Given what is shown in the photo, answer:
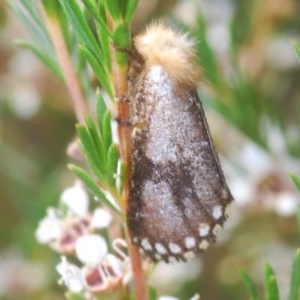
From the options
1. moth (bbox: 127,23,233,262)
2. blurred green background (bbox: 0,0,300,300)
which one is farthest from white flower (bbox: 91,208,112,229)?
blurred green background (bbox: 0,0,300,300)

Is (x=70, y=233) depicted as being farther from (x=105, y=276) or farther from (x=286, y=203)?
(x=286, y=203)

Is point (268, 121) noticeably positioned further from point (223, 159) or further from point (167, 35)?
point (167, 35)

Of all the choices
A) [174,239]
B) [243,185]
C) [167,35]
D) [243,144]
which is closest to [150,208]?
[174,239]

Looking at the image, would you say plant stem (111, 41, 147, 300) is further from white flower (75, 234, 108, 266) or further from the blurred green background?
the blurred green background

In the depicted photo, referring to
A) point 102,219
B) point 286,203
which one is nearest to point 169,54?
point 102,219

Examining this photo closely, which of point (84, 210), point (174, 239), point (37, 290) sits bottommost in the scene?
point (174, 239)

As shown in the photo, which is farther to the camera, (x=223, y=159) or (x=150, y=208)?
(x=223, y=159)

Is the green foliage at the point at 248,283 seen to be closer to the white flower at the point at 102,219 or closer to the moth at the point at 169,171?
the moth at the point at 169,171
